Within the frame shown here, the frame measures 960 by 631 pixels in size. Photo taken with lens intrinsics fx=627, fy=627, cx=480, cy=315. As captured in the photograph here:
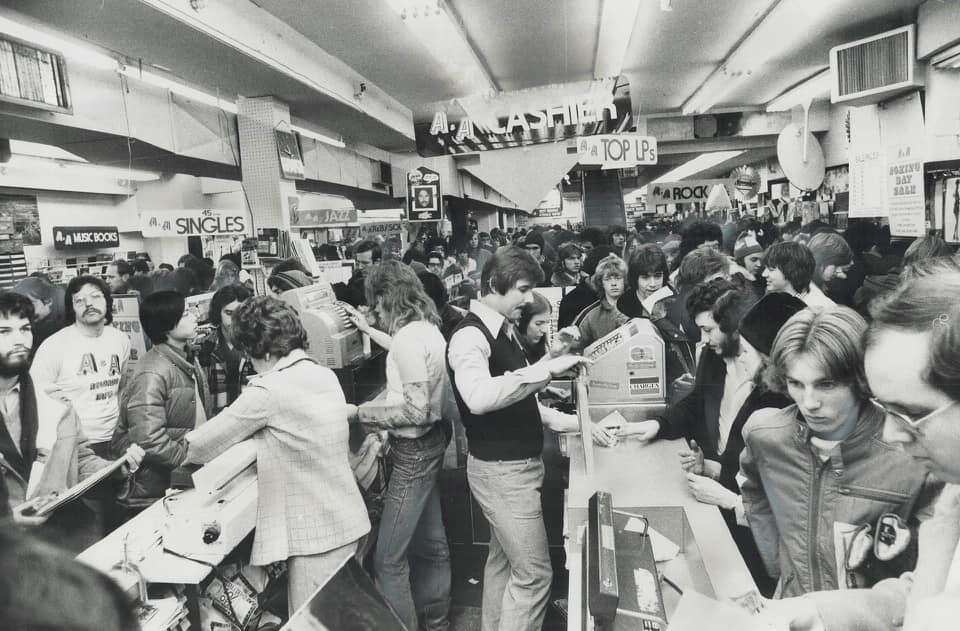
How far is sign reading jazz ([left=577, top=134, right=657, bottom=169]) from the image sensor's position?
604cm

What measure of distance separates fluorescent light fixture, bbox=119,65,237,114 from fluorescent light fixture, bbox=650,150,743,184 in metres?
9.17

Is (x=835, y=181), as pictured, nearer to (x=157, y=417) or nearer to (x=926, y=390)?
(x=157, y=417)

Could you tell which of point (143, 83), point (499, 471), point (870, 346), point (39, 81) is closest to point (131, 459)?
point (499, 471)

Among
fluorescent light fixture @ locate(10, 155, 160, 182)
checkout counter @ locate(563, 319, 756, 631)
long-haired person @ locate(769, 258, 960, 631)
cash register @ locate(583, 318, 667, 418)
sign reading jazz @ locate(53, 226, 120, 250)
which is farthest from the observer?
sign reading jazz @ locate(53, 226, 120, 250)

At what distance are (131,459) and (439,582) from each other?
1.59 meters

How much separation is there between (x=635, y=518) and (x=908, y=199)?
4.30m

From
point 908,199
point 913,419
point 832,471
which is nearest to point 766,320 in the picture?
point 832,471

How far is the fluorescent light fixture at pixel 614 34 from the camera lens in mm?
5815

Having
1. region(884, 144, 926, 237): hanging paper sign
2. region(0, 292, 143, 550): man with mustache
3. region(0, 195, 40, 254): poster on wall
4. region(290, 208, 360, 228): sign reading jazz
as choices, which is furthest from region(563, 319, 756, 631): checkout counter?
region(290, 208, 360, 228): sign reading jazz

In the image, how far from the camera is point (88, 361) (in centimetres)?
337

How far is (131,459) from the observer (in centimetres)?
251

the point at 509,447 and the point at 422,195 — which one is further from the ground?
the point at 422,195

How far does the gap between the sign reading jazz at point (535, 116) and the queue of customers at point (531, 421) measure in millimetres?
2470

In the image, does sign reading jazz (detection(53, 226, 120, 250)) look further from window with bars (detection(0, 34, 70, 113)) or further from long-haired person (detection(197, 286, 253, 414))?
long-haired person (detection(197, 286, 253, 414))
